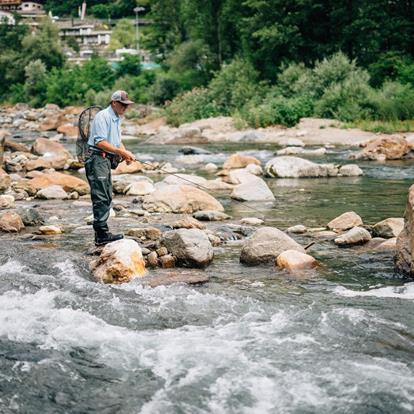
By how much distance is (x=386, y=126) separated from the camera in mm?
24906

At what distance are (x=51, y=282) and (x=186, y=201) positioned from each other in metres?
4.76

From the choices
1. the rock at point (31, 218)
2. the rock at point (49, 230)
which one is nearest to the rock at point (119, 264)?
the rock at point (49, 230)

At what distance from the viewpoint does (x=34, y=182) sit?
13.8m

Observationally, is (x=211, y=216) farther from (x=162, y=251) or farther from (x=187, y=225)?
(x=162, y=251)

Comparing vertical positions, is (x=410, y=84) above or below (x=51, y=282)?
above

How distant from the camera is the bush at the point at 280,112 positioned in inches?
1156

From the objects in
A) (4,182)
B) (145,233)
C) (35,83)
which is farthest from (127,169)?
(35,83)

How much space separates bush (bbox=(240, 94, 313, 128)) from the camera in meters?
29.4

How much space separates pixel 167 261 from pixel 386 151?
1357 centimetres

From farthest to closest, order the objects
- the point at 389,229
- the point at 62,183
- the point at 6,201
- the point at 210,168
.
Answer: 1. the point at 210,168
2. the point at 62,183
3. the point at 6,201
4. the point at 389,229

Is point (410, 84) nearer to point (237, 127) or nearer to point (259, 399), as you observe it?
point (237, 127)

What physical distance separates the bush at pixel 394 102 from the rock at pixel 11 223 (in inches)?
767

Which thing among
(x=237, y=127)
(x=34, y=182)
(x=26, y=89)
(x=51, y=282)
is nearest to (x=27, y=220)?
(x=51, y=282)

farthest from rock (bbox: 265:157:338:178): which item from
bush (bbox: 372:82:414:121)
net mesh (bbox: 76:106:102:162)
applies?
bush (bbox: 372:82:414:121)
